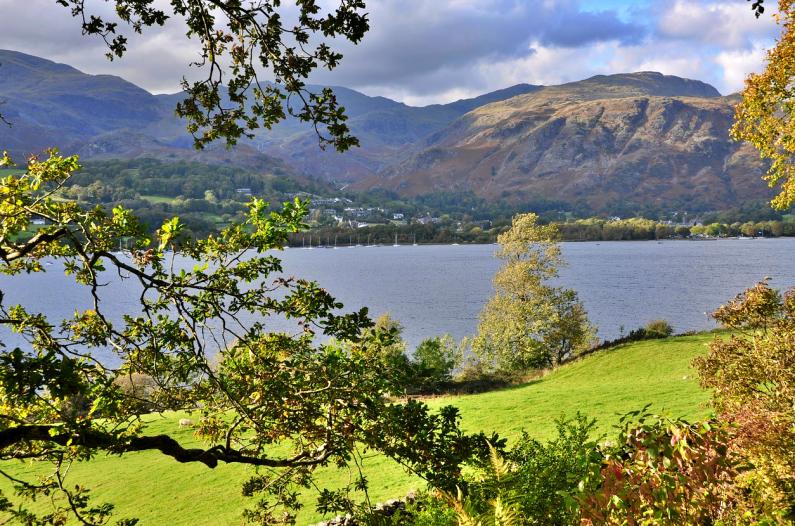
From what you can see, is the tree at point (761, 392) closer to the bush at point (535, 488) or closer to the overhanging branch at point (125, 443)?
the bush at point (535, 488)

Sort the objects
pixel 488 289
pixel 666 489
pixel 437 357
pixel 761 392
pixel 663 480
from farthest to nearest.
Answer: pixel 488 289, pixel 437 357, pixel 761 392, pixel 663 480, pixel 666 489

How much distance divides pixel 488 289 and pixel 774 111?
3882 inches

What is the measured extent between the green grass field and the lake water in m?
36.8

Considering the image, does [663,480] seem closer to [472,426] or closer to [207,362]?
[207,362]

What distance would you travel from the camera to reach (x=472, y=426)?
23.2m

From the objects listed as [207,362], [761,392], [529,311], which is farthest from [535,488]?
[529,311]

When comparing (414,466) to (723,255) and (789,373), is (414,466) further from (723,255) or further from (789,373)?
(723,255)

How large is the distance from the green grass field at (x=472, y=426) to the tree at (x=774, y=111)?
A: 23.1 ft

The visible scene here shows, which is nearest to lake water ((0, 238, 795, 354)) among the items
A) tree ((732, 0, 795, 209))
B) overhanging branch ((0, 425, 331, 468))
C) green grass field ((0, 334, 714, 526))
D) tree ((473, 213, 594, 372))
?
tree ((473, 213, 594, 372))

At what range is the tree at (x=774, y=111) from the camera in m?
14.4

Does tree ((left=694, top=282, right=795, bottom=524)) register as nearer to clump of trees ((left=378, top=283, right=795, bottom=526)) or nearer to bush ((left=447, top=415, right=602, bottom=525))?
clump of trees ((left=378, top=283, right=795, bottom=526))

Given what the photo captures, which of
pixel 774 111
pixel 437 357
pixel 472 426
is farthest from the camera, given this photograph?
pixel 437 357

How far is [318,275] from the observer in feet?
471

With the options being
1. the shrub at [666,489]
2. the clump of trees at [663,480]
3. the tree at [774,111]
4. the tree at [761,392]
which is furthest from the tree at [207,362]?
the tree at [774,111]
